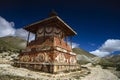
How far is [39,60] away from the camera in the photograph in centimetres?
1864

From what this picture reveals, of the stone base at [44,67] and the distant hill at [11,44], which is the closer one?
the stone base at [44,67]

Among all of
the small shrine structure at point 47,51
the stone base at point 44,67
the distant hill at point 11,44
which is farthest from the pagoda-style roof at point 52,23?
the distant hill at point 11,44

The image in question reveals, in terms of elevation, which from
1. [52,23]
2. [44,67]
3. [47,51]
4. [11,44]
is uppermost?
[11,44]

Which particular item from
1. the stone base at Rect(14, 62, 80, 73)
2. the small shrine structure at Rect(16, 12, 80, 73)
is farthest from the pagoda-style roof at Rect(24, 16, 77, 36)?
the stone base at Rect(14, 62, 80, 73)

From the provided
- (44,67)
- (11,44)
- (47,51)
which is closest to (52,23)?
(47,51)

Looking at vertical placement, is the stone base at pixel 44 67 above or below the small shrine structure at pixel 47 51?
below

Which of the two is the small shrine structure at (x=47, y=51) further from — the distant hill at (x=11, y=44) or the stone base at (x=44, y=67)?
the distant hill at (x=11, y=44)

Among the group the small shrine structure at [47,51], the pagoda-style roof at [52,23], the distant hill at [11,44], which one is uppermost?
the distant hill at [11,44]

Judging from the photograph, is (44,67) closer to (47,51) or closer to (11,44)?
(47,51)

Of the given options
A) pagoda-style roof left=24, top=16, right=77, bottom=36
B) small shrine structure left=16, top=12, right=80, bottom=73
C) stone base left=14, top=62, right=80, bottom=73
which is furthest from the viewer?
pagoda-style roof left=24, top=16, right=77, bottom=36

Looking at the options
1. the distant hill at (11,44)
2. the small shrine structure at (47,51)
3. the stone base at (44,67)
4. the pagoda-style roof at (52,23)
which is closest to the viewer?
the stone base at (44,67)

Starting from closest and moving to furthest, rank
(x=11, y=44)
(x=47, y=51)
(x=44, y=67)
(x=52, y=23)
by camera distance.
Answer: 1. (x=44, y=67)
2. (x=47, y=51)
3. (x=52, y=23)
4. (x=11, y=44)

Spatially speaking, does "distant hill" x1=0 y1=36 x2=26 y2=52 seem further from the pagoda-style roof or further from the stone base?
the stone base

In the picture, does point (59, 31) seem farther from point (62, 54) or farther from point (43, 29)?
point (62, 54)
